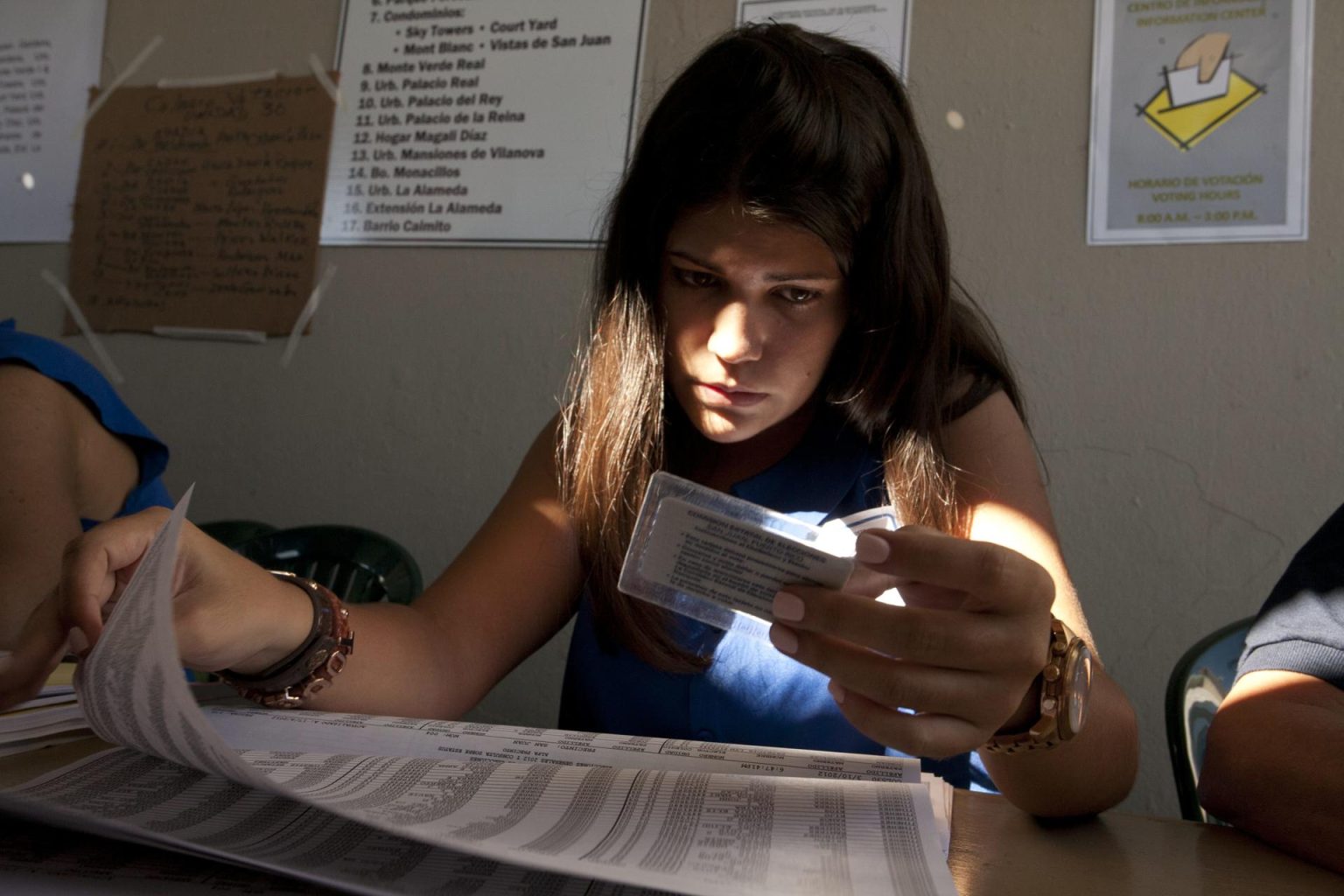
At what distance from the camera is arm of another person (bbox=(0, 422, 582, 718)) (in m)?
0.67

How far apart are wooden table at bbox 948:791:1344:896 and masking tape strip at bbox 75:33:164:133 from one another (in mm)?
2434

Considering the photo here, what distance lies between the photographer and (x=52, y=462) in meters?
1.29

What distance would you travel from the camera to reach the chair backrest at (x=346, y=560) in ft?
5.41

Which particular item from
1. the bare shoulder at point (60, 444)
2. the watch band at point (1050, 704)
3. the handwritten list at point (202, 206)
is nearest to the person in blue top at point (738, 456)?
the watch band at point (1050, 704)

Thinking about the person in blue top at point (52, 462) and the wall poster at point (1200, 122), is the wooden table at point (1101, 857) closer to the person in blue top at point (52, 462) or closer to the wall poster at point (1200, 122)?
the person in blue top at point (52, 462)

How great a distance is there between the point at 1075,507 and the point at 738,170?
1035 mm

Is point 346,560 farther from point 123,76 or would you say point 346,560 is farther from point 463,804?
point 123,76

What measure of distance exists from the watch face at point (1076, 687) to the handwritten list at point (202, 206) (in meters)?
1.90

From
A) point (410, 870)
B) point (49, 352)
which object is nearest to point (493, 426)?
point (49, 352)

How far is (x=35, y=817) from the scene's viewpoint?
0.50 meters

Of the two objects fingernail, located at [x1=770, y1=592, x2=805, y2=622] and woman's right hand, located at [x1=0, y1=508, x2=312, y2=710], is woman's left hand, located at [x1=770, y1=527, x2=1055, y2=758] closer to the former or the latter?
fingernail, located at [x1=770, y1=592, x2=805, y2=622]

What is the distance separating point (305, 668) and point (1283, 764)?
2.30ft

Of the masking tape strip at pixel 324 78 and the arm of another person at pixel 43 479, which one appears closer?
the arm of another person at pixel 43 479

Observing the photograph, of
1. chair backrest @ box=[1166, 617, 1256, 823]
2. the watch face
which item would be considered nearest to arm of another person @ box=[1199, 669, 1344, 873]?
the watch face
